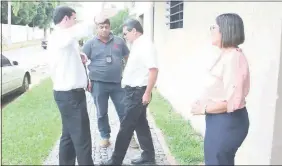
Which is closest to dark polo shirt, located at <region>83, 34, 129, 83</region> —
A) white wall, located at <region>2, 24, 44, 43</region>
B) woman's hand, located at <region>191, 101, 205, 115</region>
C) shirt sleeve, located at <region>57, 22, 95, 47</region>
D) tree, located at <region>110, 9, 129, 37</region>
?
tree, located at <region>110, 9, 129, 37</region>

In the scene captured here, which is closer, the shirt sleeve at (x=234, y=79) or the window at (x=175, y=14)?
the shirt sleeve at (x=234, y=79)

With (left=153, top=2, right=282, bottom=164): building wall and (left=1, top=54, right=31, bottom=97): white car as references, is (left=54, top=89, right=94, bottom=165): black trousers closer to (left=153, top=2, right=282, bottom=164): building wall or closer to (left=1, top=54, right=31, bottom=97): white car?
(left=153, top=2, right=282, bottom=164): building wall

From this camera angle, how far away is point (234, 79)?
198 centimetres

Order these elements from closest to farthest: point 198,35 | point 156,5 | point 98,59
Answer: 1. point 98,59
2. point 198,35
3. point 156,5

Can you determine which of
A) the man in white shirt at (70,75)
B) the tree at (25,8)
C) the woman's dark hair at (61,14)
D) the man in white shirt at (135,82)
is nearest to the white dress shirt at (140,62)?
the man in white shirt at (135,82)

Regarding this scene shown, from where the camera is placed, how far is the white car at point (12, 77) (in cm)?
670

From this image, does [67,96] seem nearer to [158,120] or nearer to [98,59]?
[98,59]

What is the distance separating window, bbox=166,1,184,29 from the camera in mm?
5965

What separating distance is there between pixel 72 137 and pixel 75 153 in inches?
10.8

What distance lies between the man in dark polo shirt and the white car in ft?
11.3

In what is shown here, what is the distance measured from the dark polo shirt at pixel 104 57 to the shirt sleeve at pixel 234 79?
6.40ft

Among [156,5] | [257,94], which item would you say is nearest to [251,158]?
[257,94]

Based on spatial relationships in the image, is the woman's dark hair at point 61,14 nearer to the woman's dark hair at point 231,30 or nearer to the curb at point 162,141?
the woman's dark hair at point 231,30

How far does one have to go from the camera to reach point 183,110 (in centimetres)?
546
